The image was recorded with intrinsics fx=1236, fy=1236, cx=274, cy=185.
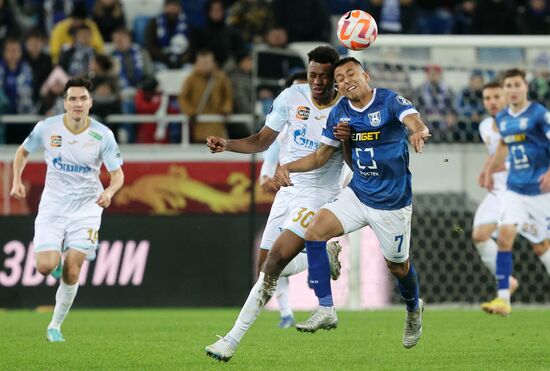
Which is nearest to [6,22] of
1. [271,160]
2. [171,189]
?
[171,189]

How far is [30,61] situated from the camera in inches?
749

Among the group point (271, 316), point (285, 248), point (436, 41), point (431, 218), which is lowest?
point (271, 316)

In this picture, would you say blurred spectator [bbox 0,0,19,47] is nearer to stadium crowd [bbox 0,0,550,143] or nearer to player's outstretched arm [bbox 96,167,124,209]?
stadium crowd [bbox 0,0,550,143]

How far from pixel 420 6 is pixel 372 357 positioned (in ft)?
43.7

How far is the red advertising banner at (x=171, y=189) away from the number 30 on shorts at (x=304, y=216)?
6.36 metres

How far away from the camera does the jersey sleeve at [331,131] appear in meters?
9.14

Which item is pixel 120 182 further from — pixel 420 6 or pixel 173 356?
pixel 420 6

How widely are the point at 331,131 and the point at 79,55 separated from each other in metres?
10.1

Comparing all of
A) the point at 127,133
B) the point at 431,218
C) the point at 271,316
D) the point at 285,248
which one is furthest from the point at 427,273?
the point at 285,248

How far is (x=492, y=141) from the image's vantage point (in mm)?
14359

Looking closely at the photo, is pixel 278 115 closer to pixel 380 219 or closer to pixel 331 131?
pixel 331 131

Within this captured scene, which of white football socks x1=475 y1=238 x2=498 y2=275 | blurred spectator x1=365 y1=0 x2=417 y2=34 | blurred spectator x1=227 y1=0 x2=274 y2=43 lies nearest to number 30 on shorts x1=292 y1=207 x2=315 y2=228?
white football socks x1=475 y1=238 x2=498 y2=275

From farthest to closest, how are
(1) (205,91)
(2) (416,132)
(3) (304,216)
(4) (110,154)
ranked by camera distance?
(1) (205,91) → (4) (110,154) → (3) (304,216) → (2) (416,132)

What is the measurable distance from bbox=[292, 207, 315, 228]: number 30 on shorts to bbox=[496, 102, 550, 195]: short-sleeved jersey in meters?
4.31
